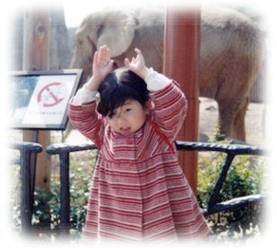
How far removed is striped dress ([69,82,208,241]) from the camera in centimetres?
151

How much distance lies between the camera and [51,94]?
8.80 ft

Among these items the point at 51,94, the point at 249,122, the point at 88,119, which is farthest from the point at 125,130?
the point at 249,122

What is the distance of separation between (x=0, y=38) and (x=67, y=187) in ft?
3.35

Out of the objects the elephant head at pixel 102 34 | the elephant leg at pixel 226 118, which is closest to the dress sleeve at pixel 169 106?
the elephant head at pixel 102 34

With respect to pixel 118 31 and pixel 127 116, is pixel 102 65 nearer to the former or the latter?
pixel 127 116

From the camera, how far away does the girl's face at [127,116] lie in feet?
4.94

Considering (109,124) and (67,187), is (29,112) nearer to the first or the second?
(67,187)

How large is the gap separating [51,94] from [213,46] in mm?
3865

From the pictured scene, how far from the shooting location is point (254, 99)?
7844mm

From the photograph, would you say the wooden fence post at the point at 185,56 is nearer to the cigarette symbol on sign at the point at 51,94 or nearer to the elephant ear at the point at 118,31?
the cigarette symbol on sign at the point at 51,94

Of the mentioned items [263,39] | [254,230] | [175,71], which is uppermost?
[263,39]

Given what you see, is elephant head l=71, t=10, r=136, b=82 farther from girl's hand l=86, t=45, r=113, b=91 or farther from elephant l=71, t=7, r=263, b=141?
girl's hand l=86, t=45, r=113, b=91

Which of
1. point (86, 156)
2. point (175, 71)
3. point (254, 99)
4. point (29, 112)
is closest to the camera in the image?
point (175, 71)

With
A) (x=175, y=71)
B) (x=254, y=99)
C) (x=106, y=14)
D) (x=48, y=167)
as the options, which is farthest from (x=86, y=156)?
(x=254, y=99)
